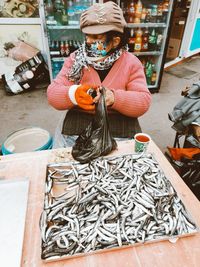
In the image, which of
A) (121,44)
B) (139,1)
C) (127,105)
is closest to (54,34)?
(139,1)

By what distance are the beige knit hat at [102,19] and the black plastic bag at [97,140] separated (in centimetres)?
44

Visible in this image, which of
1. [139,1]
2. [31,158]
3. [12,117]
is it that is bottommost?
[12,117]

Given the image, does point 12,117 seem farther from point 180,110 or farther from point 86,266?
point 86,266

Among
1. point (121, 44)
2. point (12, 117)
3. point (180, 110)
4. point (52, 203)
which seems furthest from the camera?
point (12, 117)

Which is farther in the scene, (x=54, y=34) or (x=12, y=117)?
(x=54, y=34)

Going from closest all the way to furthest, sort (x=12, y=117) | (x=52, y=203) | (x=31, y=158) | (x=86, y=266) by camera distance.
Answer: (x=86, y=266) < (x=52, y=203) < (x=31, y=158) < (x=12, y=117)

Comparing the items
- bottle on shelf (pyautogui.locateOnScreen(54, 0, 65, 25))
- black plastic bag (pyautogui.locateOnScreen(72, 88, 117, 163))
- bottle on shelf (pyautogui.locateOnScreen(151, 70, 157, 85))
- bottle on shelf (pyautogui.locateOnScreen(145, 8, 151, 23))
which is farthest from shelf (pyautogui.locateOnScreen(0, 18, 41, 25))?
black plastic bag (pyautogui.locateOnScreen(72, 88, 117, 163))

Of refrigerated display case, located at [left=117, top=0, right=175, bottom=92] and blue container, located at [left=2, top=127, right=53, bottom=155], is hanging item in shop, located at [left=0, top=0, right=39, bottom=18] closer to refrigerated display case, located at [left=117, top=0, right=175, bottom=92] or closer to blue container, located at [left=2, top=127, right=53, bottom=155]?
refrigerated display case, located at [left=117, top=0, right=175, bottom=92]

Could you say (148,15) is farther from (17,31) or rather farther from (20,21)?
(17,31)

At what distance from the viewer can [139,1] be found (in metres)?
3.33

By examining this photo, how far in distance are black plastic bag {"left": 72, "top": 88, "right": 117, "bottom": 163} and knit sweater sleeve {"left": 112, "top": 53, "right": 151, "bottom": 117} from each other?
0.53ft

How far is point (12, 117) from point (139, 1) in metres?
2.68

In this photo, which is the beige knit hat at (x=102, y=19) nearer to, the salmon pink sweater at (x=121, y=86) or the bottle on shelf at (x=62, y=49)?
the salmon pink sweater at (x=121, y=86)

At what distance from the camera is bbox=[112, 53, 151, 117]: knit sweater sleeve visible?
133 centimetres
